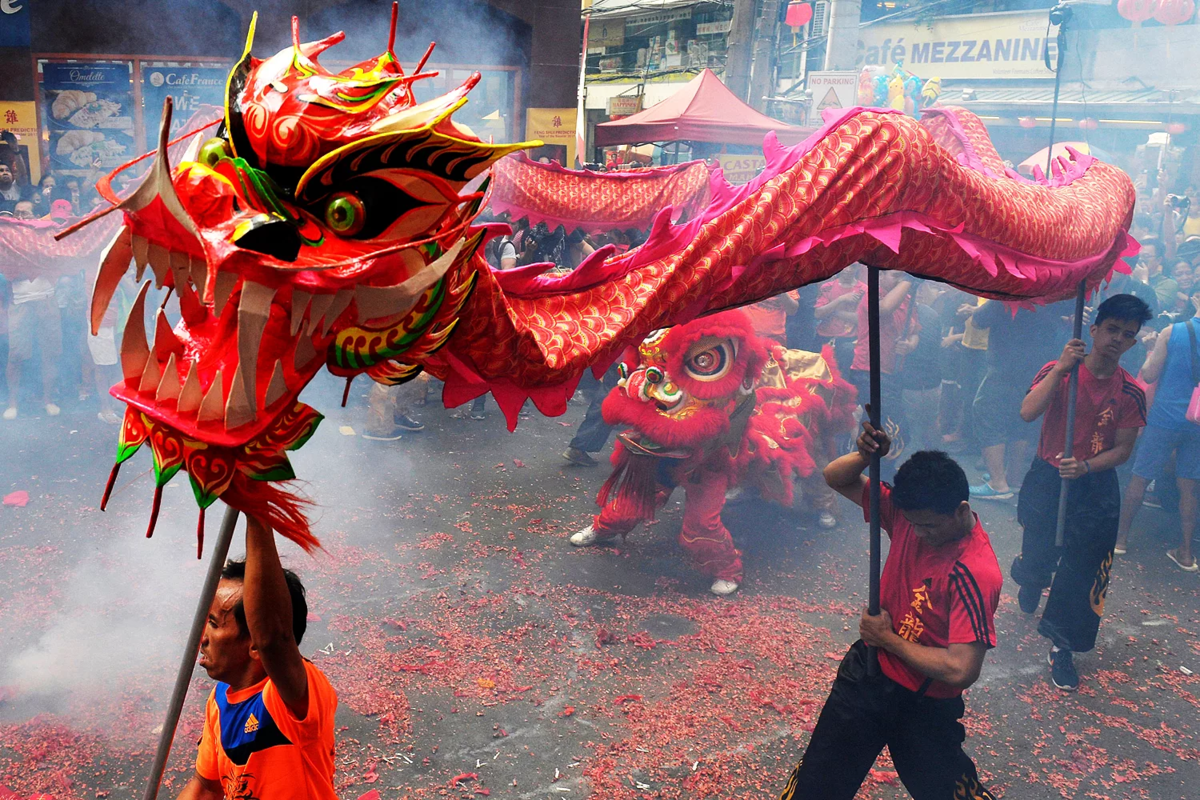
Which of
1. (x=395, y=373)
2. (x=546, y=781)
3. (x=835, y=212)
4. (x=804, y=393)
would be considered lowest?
(x=546, y=781)

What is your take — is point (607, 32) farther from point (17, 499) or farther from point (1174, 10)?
point (17, 499)

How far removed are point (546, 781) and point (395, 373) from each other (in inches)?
96.5

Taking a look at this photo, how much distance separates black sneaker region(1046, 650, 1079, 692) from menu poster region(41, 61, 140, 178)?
10.2m

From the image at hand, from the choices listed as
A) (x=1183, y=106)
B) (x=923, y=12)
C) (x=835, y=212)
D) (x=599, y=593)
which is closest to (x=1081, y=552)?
(x=599, y=593)

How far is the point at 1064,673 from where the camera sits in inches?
186

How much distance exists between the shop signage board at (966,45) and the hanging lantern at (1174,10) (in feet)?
25.1

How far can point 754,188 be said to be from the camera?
2.57m

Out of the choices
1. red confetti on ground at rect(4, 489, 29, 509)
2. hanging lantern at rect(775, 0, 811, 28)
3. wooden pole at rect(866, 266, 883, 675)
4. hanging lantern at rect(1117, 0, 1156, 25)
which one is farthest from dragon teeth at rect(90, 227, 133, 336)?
hanging lantern at rect(775, 0, 811, 28)

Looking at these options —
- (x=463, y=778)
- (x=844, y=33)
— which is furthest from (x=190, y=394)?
(x=844, y=33)

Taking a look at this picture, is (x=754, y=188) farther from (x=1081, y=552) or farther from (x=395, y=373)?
(x=1081, y=552)

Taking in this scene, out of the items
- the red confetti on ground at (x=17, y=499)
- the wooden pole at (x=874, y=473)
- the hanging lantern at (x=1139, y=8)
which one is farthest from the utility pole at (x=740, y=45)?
the wooden pole at (x=874, y=473)

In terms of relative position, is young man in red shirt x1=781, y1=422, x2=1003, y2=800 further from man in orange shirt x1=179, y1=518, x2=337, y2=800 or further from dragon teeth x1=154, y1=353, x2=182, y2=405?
dragon teeth x1=154, y1=353, x2=182, y2=405

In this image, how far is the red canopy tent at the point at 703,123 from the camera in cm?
1063

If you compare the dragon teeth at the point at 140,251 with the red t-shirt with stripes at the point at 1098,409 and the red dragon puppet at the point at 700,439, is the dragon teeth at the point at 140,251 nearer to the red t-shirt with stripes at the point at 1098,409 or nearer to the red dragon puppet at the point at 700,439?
the red dragon puppet at the point at 700,439
